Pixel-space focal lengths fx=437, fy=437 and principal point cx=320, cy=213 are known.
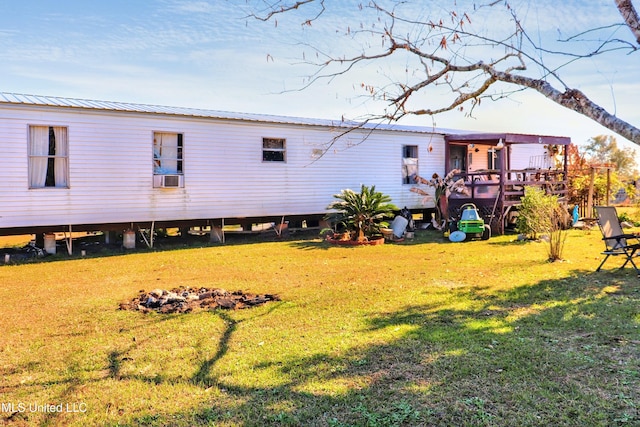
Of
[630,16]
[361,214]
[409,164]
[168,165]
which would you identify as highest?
[409,164]

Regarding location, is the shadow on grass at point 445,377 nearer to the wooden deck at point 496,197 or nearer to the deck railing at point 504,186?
the wooden deck at point 496,197

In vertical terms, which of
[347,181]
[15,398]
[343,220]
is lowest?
[15,398]

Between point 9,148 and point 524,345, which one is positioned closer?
point 524,345

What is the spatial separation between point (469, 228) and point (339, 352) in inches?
336

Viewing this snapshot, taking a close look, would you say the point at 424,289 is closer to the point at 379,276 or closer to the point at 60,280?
the point at 379,276

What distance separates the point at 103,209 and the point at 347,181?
23.3 ft

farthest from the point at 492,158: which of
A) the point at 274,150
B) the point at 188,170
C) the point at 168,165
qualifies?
the point at 168,165

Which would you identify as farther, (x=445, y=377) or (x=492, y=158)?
(x=492, y=158)

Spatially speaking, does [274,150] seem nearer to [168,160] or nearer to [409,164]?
[168,160]

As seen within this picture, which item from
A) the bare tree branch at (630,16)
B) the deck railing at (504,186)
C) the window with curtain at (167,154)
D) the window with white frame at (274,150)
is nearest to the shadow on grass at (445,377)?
the bare tree branch at (630,16)

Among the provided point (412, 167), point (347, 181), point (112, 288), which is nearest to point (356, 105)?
point (112, 288)

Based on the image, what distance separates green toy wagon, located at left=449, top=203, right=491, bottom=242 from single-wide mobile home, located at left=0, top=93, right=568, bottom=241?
263 centimetres

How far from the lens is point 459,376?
10.6ft

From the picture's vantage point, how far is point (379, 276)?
705cm
